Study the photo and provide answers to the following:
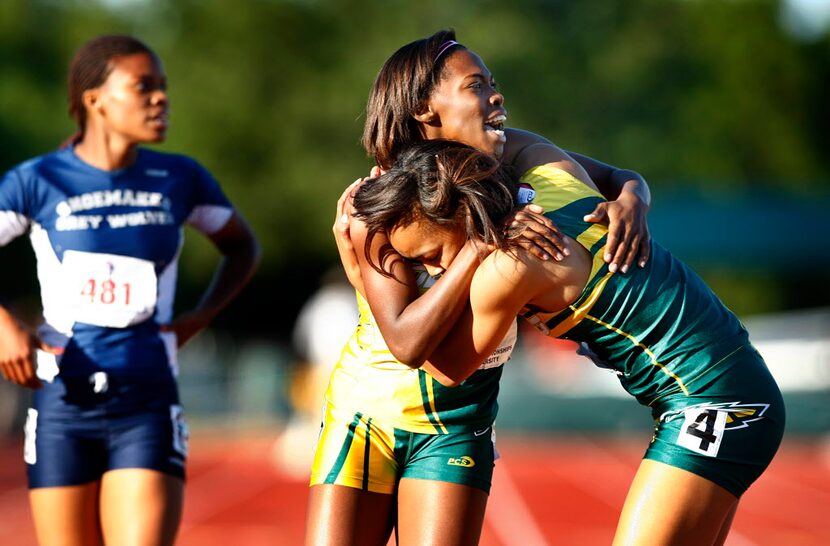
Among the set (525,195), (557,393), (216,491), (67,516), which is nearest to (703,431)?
(525,195)

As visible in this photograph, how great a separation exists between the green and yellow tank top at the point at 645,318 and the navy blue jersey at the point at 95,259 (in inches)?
69.9

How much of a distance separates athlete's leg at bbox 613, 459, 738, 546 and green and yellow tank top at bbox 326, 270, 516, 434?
615 millimetres

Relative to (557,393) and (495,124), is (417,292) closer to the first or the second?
(495,124)

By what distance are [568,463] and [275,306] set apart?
25.4 meters

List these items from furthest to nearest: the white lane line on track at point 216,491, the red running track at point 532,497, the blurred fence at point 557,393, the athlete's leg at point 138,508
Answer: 1. the blurred fence at point 557,393
2. the white lane line on track at point 216,491
3. the red running track at point 532,497
4. the athlete's leg at point 138,508

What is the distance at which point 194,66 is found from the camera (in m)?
41.7

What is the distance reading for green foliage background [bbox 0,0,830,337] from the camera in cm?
3859

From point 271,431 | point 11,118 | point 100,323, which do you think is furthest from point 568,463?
point 11,118

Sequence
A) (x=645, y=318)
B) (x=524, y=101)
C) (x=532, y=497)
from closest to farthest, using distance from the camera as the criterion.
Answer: (x=645, y=318) < (x=532, y=497) < (x=524, y=101)

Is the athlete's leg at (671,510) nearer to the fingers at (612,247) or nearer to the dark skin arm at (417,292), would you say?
the fingers at (612,247)

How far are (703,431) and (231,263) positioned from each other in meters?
2.45

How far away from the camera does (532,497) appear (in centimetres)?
1348

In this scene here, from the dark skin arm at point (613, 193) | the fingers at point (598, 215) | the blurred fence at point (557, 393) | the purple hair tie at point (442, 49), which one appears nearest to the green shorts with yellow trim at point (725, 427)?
the dark skin arm at point (613, 193)

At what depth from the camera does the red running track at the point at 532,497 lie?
10820mm
